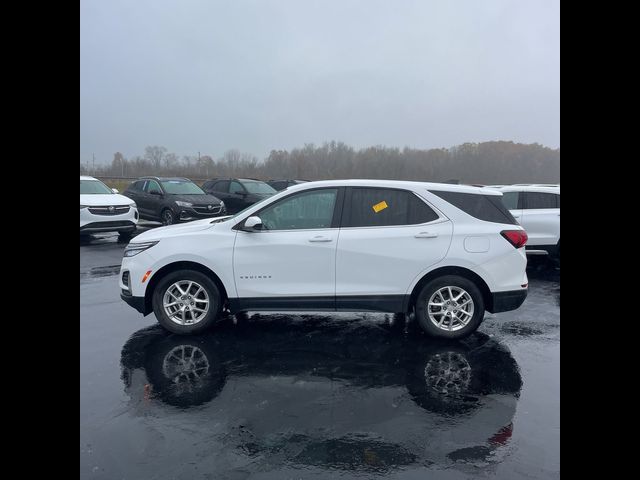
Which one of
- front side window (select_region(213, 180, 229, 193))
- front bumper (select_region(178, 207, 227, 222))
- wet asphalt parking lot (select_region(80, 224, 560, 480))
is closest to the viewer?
wet asphalt parking lot (select_region(80, 224, 560, 480))

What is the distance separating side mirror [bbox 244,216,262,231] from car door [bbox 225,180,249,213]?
15.3 m

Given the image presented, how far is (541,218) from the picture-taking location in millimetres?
10633

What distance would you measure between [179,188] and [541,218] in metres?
12.7

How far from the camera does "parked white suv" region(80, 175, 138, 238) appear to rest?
1322cm

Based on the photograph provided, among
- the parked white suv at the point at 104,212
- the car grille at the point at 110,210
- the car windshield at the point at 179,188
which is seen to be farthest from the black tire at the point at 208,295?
the car windshield at the point at 179,188

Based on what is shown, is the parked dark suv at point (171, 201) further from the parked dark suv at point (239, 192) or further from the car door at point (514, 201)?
the car door at point (514, 201)

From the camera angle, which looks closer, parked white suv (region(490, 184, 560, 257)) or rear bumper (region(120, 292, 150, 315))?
rear bumper (region(120, 292, 150, 315))

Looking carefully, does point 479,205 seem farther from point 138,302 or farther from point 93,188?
point 93,188

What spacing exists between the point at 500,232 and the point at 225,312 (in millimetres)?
3645

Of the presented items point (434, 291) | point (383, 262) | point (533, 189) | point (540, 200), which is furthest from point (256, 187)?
point (434, 291)

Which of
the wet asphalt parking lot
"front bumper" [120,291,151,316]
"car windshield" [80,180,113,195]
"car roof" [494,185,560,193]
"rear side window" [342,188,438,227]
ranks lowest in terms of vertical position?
the wet asphalt parking lot

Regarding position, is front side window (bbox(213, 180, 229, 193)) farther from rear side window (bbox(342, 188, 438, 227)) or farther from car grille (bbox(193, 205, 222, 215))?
rear side window (bbox(342, 188, 438, 227))

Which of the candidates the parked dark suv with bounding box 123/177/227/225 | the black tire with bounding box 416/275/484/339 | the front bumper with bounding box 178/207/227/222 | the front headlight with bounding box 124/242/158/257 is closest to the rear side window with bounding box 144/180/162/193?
the parked dark suv with bounding box 123/177/227/225
